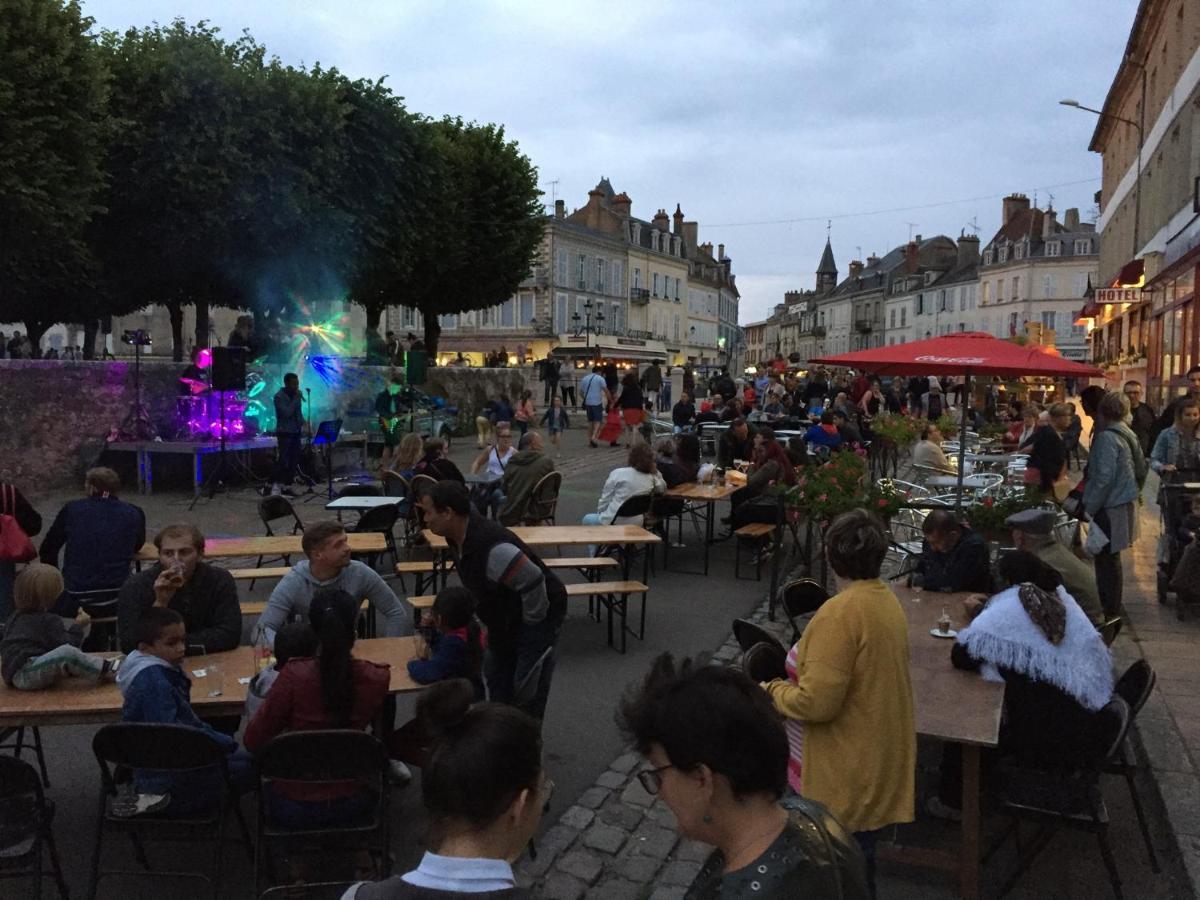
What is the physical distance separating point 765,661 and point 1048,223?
6692 cm

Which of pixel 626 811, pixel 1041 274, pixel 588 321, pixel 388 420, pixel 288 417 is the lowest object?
pixel 626 811

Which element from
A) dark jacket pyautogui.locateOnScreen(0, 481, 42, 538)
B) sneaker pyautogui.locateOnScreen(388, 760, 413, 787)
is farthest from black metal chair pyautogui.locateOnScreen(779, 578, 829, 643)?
dark jacket pyautogui.locateOnScreen(0, 481, 42, 538)

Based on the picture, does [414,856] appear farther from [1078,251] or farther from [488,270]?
[1078,251]

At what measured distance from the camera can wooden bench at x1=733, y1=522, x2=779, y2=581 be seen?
906 cm

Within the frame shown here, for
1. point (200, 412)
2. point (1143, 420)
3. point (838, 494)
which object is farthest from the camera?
point (200, 412)

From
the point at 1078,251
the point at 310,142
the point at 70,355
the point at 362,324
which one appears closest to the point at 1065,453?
the point at 310,142

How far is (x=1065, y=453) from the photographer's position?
31.0 feet

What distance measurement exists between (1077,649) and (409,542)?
6789 millimetres

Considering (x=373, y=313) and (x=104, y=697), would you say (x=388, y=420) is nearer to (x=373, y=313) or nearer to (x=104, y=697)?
(x=104, y=697)

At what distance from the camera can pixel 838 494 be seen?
7262 mm

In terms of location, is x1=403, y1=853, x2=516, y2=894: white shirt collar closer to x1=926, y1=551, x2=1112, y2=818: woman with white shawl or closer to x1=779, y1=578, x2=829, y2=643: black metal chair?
x1=926, y1=551, x2=1112, y2=818: woman with white shawl

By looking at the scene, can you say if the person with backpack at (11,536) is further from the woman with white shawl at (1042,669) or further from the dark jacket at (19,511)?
the woman with white shawl at (1042,669)

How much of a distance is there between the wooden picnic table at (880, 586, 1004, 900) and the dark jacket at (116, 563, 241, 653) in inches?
122

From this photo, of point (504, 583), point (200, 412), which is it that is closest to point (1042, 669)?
point (504, 583)
